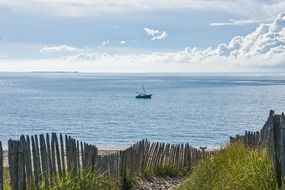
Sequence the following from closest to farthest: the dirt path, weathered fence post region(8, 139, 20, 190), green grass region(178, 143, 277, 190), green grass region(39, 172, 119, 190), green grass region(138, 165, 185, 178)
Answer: green grass region(178, 143, 277, 190), weathered fence post region(8, 139, 20, 190), green grass region(39, 172, 119, 190), the dirt path, green grass region(138, 165, 185, 178)

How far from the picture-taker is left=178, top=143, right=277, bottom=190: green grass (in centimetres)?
761

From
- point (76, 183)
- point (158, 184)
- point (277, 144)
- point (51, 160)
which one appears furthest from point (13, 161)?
point (158, 184)

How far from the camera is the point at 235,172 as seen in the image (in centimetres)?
812

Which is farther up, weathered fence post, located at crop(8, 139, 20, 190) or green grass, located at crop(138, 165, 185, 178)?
weathered fence post, located at crop(8, 139, 20, 190)

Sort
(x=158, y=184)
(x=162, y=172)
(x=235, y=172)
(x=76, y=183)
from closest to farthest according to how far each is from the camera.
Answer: (x=235, y=172), (x=76, y=183), (x=158, y=184), (x=162, y=172)

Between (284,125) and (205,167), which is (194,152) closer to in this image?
(205,167)

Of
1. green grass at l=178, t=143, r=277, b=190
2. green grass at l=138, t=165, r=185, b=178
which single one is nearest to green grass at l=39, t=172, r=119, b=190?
green grass at l=178, t=143, r=277, b=190

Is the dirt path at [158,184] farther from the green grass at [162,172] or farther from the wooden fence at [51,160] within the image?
the wooden fence at [51,160]

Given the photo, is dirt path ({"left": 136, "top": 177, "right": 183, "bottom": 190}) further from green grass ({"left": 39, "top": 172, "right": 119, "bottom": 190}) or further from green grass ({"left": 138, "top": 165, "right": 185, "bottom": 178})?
green grass ({"left": 39, "top": 172, "right": 119, "bottom": 190})

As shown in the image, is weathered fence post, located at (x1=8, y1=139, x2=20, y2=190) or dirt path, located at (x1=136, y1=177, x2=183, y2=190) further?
dirt path, located at (x1=136, y1=177, x2=183, y2=190)

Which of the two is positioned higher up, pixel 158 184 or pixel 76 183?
pixel 76 183

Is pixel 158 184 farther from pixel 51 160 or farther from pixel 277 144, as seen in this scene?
pixel 277 144

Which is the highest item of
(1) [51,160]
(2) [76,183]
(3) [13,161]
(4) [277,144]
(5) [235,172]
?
(4) [277,144]

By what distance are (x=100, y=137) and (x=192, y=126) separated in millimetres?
14429
